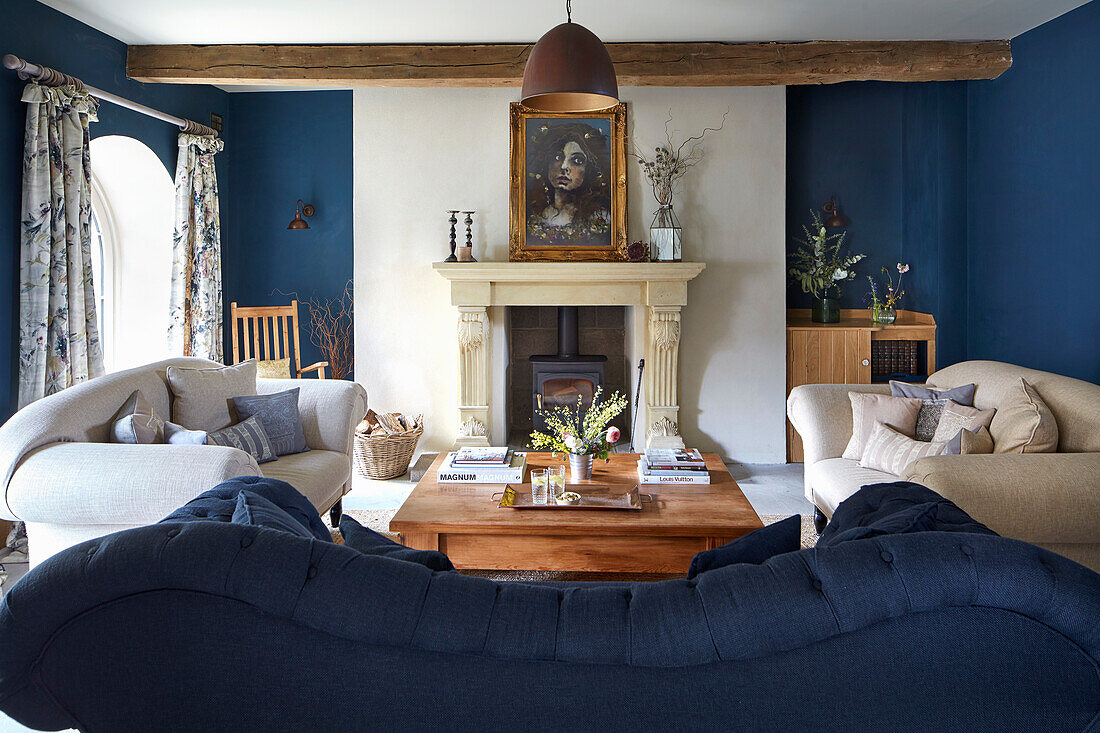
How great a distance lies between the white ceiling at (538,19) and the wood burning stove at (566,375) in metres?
1.88

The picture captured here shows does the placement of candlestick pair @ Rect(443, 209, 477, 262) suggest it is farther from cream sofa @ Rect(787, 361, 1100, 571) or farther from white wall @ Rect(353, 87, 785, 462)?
cream sofa @ Rect(787, 361, 1100, 571)

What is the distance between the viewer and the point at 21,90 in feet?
12.6

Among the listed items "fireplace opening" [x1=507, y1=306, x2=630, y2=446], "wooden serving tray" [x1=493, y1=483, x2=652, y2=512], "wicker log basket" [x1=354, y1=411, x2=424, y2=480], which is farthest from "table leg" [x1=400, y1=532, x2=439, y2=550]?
"fireplace opening" [x1=507, y1=306, x2=630, y2=446]

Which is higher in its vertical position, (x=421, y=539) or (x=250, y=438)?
(x=250, y=438)

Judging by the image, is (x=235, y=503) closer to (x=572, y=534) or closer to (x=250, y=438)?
(x=572, y=534)

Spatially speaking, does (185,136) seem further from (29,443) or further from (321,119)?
(29,443)

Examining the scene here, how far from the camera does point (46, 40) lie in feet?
13.0

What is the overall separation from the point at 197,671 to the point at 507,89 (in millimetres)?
4714

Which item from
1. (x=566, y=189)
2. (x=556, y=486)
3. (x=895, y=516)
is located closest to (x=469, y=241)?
(x=566, y=189)

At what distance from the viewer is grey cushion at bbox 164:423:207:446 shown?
287 centimetres

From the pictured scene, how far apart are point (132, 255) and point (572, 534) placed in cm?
404

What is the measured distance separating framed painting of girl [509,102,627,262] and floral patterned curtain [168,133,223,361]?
81.8 inches

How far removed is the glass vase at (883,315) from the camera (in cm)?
534

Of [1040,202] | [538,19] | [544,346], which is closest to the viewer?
[538,19]
